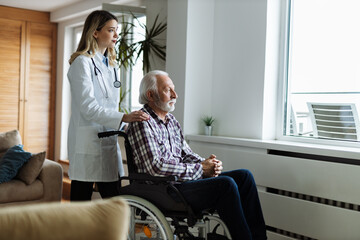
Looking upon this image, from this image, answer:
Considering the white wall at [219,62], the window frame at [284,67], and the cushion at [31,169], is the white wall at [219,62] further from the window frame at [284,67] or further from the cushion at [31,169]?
the cushion at [31,169]

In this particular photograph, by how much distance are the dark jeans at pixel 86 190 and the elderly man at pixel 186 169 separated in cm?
28

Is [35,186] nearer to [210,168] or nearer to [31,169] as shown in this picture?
[31,169]

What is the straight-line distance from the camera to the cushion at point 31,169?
149 inches

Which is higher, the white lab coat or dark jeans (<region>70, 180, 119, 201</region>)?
the white lab coat

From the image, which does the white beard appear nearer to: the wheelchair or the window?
the wheelchair

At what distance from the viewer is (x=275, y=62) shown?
3.47 meters

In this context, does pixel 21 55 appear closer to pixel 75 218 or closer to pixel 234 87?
pixel 234 87

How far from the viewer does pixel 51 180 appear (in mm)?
3906

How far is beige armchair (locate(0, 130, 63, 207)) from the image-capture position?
3.71m

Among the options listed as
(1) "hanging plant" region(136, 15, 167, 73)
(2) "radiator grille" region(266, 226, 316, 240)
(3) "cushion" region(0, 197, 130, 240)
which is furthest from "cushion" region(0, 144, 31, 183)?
(3) "cushion" region(0, 197, 130, 240)

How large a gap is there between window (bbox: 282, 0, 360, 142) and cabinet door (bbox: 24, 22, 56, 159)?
4.46m

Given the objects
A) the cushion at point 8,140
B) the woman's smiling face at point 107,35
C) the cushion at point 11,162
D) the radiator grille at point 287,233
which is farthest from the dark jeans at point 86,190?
the cushion at point 8,140

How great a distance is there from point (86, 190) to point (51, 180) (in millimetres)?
1536

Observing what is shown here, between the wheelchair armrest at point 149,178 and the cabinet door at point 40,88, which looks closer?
the wheelchair armrest at point 149,178
